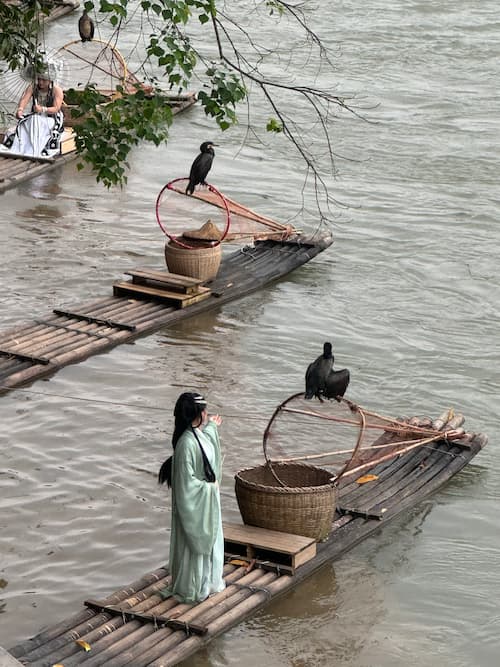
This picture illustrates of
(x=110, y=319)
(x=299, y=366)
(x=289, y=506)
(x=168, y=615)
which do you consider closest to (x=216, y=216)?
(x=110, y=319)

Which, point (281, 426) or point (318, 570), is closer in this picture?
point (318, 570)

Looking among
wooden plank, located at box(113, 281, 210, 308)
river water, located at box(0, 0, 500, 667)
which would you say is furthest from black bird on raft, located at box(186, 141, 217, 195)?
river water, located at box(0, 0, 500, 667)

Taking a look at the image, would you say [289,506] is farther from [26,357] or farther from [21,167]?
[21,167]

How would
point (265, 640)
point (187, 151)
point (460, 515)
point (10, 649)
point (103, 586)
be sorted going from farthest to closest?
point (187, 151)
point (460, 515)
point (103, 586)
point (265, 640)
point (10, 649)

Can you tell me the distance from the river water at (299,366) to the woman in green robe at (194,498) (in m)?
0.37

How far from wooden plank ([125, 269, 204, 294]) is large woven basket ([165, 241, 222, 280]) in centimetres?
7

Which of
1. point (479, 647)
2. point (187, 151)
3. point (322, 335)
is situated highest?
point (187, 151)

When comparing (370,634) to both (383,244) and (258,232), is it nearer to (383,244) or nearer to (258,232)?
(258,232)

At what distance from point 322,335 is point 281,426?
7.18ft

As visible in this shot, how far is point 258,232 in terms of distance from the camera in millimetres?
13320

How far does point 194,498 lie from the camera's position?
6.77m

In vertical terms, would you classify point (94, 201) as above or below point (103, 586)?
above

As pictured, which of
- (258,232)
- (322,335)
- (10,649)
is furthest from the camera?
(258,232)

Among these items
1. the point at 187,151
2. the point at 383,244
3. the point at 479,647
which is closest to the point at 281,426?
the point at 479,647
